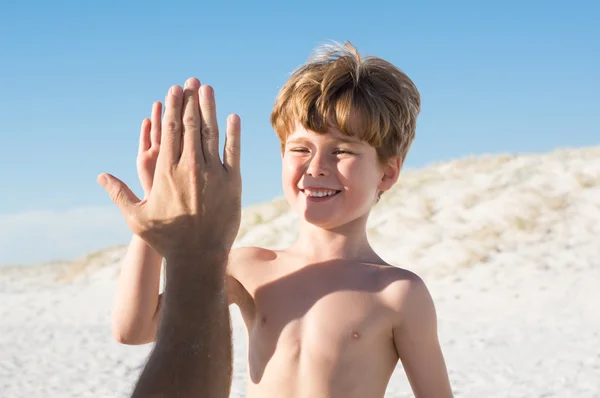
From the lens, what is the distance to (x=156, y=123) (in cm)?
206

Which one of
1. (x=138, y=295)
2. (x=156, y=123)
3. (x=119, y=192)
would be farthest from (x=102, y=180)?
(x=138, y=295)

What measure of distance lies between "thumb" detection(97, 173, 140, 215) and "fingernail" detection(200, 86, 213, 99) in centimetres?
33

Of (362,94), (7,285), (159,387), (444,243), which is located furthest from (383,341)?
(7,285)

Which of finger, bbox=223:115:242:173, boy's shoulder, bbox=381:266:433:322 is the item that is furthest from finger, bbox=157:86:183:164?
boy's shoulder, bbox=381:266:433:322

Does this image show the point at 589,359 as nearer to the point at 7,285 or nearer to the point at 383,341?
the point at 383,341

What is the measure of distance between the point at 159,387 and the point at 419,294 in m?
1.01

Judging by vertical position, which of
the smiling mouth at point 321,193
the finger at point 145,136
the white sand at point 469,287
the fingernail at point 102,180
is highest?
the finger at point 145,136

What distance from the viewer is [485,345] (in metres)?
8.45

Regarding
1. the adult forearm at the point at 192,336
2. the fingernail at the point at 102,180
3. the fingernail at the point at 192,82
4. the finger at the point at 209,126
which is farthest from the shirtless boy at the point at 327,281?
the adult forearm at the point at 192,336

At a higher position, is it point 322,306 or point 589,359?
point 322,306

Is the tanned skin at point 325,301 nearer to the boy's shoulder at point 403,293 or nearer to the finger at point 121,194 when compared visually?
the boy's shoulder at point 403,293

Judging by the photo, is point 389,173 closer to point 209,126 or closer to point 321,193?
point 321,193

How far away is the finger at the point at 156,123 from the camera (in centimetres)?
205

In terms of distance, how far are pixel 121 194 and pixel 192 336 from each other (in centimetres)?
53
